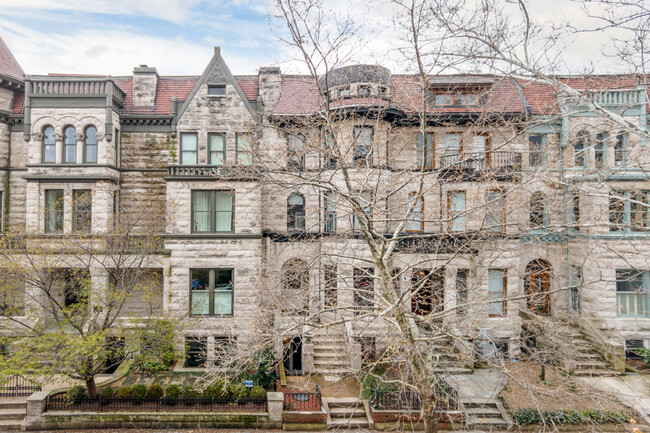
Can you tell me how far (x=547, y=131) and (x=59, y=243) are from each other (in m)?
24.1

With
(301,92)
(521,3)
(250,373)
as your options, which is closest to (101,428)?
(250,373)

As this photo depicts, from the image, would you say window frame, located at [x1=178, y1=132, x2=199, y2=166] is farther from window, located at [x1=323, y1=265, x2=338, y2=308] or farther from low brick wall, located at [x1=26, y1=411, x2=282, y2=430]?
low brick wall, located at [x1=26, y1=411, x2=282, y2=430]

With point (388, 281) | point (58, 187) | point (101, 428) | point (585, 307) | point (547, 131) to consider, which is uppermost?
point (547, 131)

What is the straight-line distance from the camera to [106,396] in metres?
13.7

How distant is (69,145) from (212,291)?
33.7 feet

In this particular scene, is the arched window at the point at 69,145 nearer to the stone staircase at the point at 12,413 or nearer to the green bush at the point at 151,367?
the green bush at the point at 151,367

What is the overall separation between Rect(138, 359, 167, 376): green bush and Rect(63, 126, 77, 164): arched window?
10582mm

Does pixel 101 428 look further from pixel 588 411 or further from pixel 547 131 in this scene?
pixel 547 131

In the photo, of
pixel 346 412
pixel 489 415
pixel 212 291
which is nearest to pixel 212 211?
pixel 212 291

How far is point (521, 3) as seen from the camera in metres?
8.48

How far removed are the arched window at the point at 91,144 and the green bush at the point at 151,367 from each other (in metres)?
10.3

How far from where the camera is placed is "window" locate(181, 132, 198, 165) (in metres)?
18.3

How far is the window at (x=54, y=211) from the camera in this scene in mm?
17781

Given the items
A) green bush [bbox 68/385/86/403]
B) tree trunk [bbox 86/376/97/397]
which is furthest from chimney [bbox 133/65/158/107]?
green bush [bbox 68/385/86/403]
